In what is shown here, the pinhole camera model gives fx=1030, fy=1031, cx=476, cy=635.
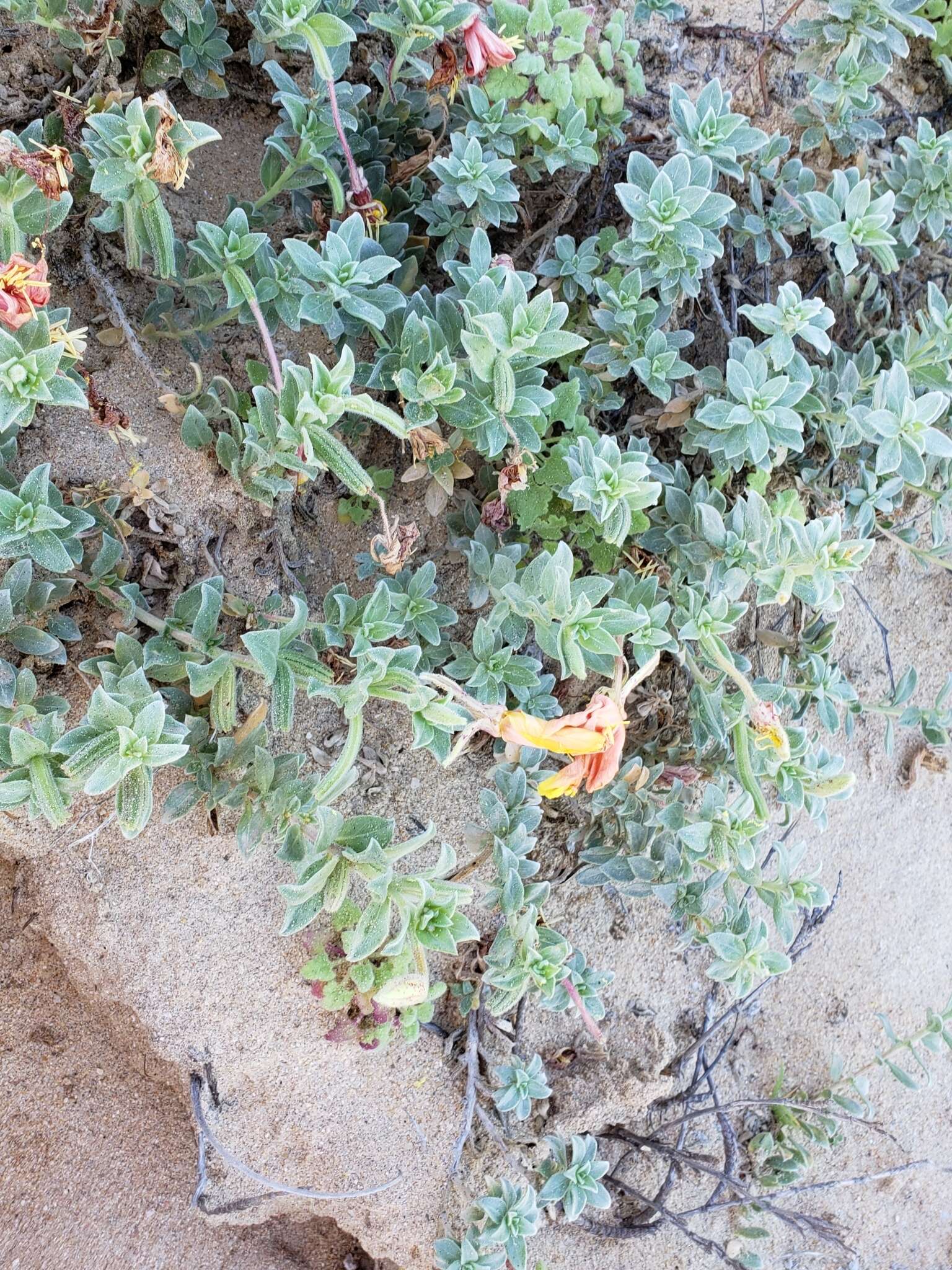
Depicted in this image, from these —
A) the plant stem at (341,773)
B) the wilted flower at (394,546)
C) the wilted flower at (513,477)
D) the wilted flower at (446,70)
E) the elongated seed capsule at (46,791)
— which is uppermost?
the wilted flower at (446,70)

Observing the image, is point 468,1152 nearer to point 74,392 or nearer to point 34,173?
point 74,392

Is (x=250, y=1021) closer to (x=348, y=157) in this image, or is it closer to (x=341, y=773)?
(x=341, y=773)

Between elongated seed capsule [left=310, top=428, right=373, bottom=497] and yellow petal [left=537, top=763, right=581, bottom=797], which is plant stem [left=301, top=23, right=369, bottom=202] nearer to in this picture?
elongated seed capsule [left=310, top=428, right=373, bottom=497]

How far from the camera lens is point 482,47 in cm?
208

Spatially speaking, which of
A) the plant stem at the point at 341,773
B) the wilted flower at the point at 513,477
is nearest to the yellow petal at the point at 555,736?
the plant stem at the point at 341,773

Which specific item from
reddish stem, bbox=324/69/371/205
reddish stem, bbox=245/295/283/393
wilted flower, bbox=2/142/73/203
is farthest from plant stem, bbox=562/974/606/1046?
wilted flower, bbox=2/142/73/203

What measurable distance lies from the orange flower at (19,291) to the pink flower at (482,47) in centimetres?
97

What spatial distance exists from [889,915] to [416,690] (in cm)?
201

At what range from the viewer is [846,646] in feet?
10.0

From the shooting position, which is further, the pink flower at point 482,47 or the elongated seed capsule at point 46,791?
the pink flower at point 482,47

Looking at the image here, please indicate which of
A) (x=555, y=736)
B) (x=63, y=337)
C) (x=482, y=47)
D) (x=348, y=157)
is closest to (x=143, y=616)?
(x=63, y=337)

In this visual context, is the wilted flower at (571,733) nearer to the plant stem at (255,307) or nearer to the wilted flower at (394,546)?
the wilted flower at (394,546)

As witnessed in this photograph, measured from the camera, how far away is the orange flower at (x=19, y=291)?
65.7 inches

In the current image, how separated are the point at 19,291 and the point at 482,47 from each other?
3.48 feet
